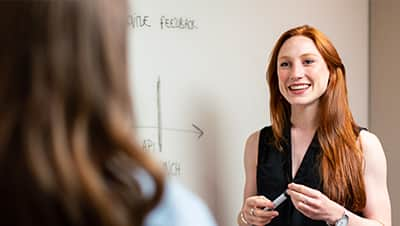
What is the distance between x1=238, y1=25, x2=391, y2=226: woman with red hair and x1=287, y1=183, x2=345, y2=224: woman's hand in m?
0.02

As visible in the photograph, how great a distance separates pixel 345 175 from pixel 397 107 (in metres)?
0.61

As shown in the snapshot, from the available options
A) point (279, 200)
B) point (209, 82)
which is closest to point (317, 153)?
point (279, 200)

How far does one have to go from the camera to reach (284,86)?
1.46 meters

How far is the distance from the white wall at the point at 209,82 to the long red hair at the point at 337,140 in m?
0.13

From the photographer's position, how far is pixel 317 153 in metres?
1.44

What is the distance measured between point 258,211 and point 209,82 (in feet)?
1.22

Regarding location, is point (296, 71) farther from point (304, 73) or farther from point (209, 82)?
point (209, 82)

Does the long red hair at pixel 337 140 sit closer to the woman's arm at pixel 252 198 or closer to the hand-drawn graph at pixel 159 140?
the woman's arm at pixel 252 198

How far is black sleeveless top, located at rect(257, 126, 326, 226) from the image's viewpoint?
4.66ft

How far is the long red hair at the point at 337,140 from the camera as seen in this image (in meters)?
1.40

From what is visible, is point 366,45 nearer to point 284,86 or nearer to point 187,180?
point 284,86

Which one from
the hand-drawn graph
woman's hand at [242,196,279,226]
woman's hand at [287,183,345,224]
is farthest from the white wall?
woman's hand at [287,183,345,224]

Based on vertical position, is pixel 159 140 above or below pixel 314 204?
above

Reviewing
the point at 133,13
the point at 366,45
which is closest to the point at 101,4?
the point at 133,13
